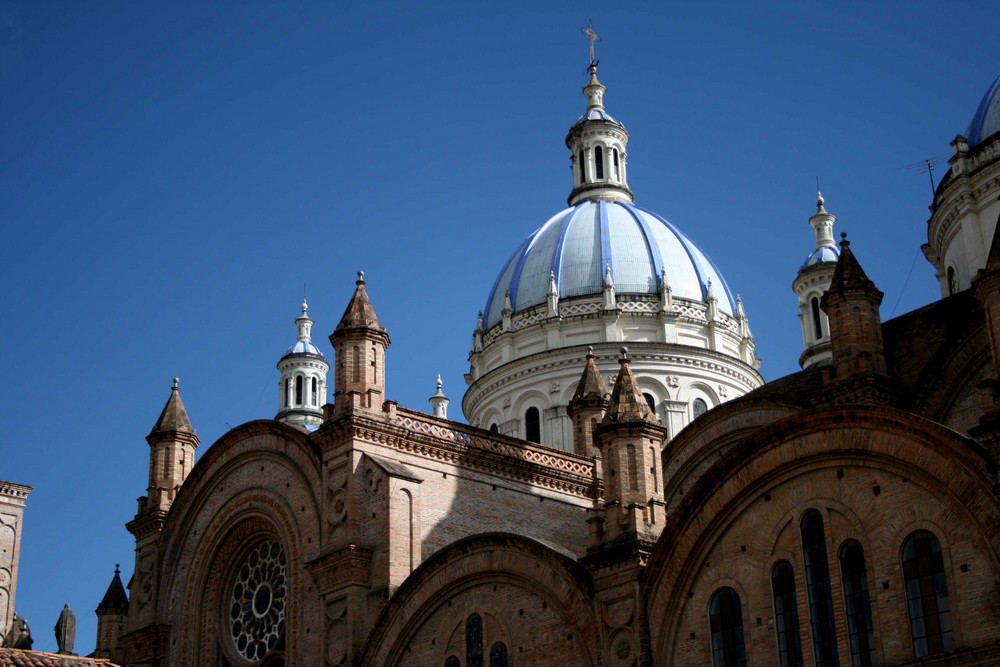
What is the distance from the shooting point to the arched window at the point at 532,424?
56.8 metres

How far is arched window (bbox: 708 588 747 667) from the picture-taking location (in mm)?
29000

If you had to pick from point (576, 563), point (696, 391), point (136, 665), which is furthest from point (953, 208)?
point (136, 665)

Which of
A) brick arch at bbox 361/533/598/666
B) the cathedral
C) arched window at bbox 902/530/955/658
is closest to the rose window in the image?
the cathedral

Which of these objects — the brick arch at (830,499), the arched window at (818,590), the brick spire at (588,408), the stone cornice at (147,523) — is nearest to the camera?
the brick arch at (830,499)

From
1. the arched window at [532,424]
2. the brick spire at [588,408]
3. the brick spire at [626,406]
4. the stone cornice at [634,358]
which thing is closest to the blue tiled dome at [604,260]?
the stone cornice at [634,358]

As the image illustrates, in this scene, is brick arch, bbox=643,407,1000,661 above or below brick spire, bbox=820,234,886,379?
below

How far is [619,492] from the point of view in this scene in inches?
1225

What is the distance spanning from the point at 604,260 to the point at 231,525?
69.8 ft

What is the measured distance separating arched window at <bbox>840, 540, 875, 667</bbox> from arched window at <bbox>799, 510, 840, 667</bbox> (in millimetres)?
357

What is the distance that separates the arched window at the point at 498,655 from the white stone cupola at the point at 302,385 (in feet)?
161

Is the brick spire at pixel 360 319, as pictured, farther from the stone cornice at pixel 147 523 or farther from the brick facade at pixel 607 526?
the stone cornice at pixel 147 523

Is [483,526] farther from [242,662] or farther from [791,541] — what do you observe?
[791,541]

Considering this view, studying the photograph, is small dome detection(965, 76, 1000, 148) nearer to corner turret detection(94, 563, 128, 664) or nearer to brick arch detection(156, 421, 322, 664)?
brick arch detection(156, 421, 322, 664)

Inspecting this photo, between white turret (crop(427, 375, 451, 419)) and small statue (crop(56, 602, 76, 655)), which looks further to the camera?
white turret (crop(427, 375, 451, 419))
